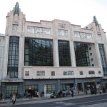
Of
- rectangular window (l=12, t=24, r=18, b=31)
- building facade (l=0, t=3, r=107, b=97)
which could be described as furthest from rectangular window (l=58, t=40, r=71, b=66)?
rectangular window (l=12, t=24, r=18, b=31)

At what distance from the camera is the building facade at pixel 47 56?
43281 mm

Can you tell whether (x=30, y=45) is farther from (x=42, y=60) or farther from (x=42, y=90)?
(x=42, y=90)

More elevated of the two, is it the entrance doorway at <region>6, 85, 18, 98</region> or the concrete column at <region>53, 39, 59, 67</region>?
the concrete column at <region>53, 39, 59, 67</region>

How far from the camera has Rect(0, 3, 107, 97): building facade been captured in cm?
4328

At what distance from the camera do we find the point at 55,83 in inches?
1815

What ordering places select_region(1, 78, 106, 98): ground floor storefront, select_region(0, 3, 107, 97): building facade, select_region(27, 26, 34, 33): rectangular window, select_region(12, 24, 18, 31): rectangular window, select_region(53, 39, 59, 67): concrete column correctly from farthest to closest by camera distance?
1. select_region(27, 26, 34, 33): rectangular window
2. select_region(53, 39, 59, 67): concrete column
3. select_region(12, 24, 18, 31): rectangular window
4. select_region(0, 3, 107, 97): building facade
5. select_region(1, 78, 106, 98): ground floor storefront

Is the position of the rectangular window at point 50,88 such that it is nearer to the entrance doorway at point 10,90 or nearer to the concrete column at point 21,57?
the concrete column at point 21,57

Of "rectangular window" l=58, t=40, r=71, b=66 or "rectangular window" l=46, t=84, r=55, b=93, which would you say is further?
"rectangular window" l=58, t=40, r=71, b=66

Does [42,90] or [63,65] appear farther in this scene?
[63,65]

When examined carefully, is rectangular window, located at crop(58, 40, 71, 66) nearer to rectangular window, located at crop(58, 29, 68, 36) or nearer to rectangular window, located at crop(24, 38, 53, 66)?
rectangular window, located at crop(58, 29, 68, 36)

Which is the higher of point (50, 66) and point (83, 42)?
point (83, 42)

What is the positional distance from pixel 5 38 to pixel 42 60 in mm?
14058

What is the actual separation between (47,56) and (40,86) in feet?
37.5

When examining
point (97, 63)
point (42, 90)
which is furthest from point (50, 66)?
point (97, 63)
